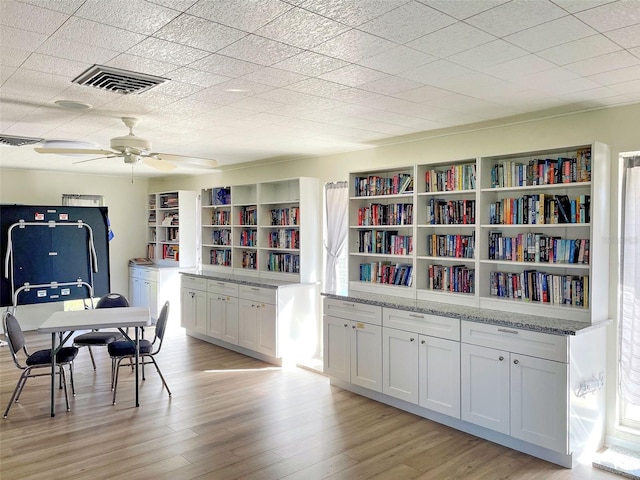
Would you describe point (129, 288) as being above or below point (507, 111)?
below

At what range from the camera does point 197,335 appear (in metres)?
7.38

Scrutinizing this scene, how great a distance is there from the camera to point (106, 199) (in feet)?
28.9

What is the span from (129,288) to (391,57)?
7.58 metres

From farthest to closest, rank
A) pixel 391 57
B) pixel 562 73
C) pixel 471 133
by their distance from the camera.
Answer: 1. pixel 471 133
2. pixel 562 73
3. pixel 391 57

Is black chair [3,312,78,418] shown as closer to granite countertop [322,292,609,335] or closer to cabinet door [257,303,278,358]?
cabinet door [257,303,278,358]

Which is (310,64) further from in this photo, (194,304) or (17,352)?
(194,304)

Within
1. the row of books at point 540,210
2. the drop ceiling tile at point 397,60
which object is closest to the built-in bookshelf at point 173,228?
the row of books at point 540,210

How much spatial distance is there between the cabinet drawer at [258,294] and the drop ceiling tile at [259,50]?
3450mm

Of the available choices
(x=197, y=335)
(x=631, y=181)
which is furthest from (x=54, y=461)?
(x=631, y=181)

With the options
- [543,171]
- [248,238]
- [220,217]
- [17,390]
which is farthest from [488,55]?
[220,217]

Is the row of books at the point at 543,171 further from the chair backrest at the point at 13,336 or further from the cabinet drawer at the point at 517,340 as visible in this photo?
the chair backrest at the point at 13,336

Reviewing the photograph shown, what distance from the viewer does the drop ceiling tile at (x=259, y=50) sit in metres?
2.54

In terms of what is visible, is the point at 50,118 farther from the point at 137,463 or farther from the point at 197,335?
the point at 197,335

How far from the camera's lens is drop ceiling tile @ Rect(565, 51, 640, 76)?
109 inches
